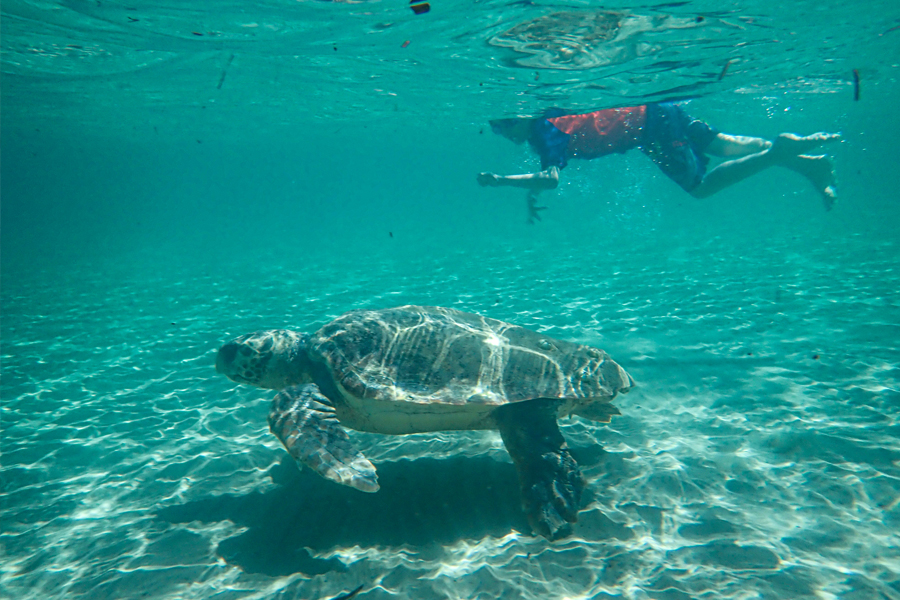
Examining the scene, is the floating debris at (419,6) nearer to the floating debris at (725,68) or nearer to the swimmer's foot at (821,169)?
the swimmer's foot at (821,169)

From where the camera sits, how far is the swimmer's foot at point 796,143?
9570 mm

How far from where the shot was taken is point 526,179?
9633 mm

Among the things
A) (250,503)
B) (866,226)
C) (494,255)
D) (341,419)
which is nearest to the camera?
(250,503)

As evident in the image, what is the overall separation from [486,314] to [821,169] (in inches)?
360

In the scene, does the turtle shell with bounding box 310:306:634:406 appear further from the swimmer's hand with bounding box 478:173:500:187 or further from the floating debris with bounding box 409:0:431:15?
the floating debris with bounding box 409:0:431:15

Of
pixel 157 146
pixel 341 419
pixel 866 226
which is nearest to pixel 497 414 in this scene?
pixel 341 419

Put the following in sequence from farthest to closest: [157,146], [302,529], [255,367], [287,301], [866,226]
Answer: [157,146] → [866,226] → [287,301] → [255,367] → [302,529]

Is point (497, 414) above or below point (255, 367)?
below

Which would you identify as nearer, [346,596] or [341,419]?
[346,596]

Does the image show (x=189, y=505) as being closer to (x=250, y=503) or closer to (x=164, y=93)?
(x=250, y=503)

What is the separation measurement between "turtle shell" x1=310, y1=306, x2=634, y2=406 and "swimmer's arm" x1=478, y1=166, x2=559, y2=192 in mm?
5115

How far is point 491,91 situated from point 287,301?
523 inches

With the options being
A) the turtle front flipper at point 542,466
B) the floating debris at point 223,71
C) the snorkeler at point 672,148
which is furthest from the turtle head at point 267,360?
the floating debris at point 223,71

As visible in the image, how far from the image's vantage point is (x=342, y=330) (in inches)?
196
